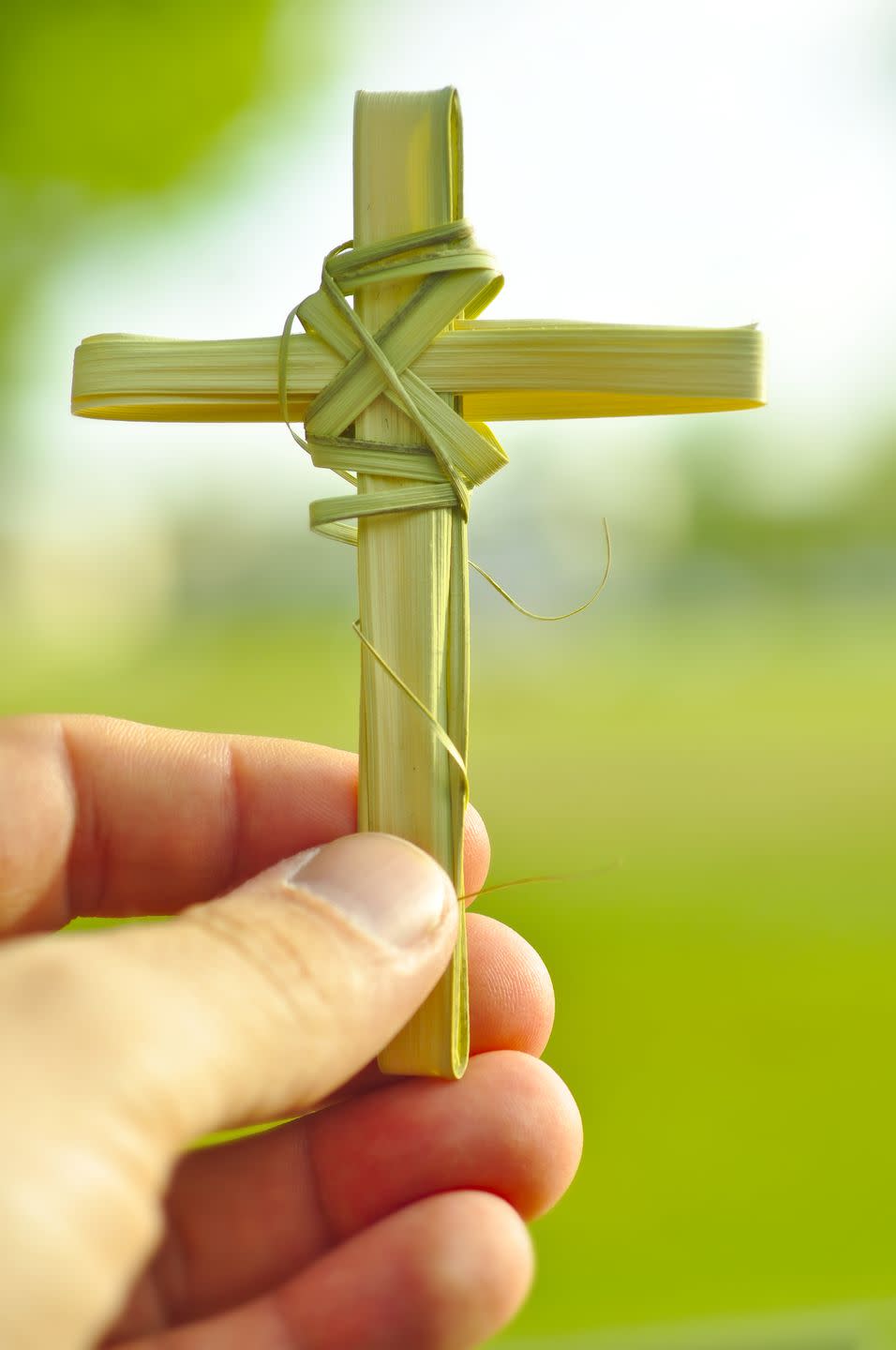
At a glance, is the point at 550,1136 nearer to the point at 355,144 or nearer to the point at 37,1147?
the point at 37,1147

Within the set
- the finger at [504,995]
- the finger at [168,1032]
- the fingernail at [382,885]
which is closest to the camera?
the finger at [168,1032]

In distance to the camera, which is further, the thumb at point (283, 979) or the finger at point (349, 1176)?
the finger at point (349, 1176)

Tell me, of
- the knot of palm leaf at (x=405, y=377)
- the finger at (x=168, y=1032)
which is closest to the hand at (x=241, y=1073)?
the finger at (x=168, y=1032)

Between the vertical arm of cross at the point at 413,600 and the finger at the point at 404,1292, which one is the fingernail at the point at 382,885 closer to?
the vertical arm of cross at the point at 413,600

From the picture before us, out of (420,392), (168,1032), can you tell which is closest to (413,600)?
(420,392)

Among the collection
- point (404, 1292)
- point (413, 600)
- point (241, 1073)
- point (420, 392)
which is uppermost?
point (420, 392)

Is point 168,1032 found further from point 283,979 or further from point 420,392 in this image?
point 420,392

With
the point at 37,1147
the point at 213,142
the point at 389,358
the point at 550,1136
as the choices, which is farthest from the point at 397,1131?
the point at 213,142
